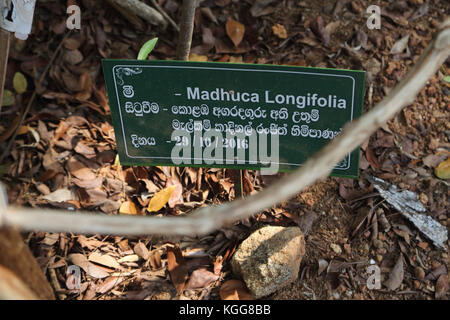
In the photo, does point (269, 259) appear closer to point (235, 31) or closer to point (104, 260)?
point (104, 260)

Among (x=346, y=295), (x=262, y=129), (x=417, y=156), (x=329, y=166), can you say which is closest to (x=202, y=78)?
(x=262, y=129)

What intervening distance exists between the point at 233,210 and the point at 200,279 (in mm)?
897

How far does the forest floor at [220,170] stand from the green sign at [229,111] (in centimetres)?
28

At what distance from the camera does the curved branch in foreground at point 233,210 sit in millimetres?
648

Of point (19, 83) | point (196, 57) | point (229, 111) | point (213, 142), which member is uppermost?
point (196, 57)

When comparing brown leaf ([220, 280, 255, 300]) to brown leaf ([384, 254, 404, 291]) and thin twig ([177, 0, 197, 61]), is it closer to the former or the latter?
brown leaf ([384, 254, 404, 291])

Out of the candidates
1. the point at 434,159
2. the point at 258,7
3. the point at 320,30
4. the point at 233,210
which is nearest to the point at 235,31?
the point at 258,7

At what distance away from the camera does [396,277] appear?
1530 mm

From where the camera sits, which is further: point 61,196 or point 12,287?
point 61,196

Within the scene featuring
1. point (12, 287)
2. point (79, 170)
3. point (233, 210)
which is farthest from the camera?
point (79, 170)

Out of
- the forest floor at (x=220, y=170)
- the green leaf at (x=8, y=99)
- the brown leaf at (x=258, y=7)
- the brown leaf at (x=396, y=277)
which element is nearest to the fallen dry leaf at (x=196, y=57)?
the forest floor at (x=220, y=170)

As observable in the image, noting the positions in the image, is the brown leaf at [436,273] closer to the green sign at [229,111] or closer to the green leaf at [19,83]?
the green sign at [229,111]

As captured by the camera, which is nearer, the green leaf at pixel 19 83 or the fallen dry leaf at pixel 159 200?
the fallen dry leaf at pixel 159 200

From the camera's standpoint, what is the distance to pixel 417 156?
179 centimetres
